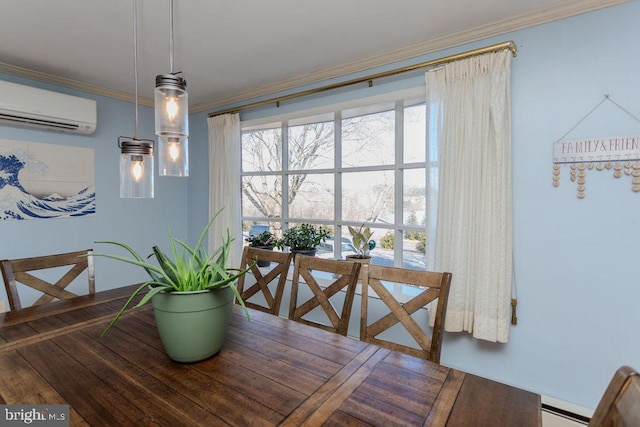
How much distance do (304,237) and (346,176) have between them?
2.18 feet

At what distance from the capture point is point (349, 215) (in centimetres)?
276

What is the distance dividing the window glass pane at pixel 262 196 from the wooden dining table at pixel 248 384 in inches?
78.5

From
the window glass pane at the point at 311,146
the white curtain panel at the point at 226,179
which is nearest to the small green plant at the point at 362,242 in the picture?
the window glass pane at the point at 311,146

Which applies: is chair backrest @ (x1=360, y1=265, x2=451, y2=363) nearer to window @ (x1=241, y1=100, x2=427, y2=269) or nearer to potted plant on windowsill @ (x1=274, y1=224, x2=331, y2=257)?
window @ (x1=241, y1=100, x2=427, y2=269)

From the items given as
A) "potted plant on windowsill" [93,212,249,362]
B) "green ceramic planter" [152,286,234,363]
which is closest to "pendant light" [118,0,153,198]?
"potted plant on windowsill" [93,212,249,362]

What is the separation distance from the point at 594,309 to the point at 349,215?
1.71 m

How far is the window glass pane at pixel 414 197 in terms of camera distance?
2.36m

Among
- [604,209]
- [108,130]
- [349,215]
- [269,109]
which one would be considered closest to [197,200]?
[108,130]

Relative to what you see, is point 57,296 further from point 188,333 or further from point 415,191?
point 415,191

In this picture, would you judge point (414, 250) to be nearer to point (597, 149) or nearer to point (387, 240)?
point (387, 240)

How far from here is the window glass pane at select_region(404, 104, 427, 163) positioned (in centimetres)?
237

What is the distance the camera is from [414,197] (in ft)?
7.89

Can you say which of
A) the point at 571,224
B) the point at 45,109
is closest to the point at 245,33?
the point at 45,109
